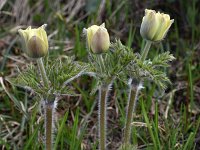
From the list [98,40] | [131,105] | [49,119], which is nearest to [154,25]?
[98,40]

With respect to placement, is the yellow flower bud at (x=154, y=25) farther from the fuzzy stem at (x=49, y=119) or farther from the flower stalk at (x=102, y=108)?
the fuzzy stem at (x=49, y=119)

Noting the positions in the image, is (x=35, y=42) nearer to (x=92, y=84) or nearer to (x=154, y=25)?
(x=154, y=25)

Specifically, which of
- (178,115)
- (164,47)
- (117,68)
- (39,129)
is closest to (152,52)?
(164,47)

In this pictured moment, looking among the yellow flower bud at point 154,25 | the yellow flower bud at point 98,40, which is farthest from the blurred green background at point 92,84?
the yellow flower bud at point 154,25

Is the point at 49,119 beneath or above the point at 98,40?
beneath

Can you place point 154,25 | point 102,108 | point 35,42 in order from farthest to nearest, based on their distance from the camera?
point 102,108 → point 154,25 → point 35,42

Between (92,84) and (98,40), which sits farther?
(92,84)
